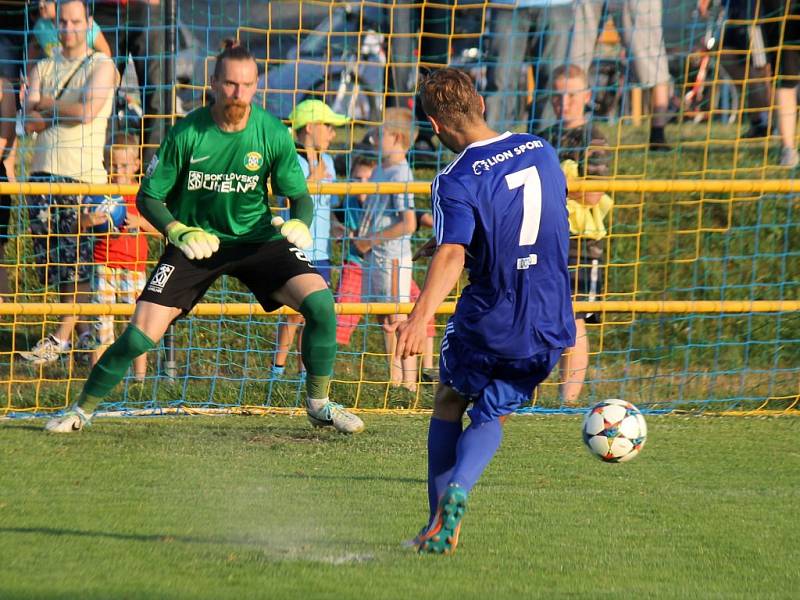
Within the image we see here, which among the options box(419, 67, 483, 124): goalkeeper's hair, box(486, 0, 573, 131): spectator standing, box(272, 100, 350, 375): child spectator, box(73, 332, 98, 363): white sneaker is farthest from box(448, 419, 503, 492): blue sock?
box(486, 0, 573, 131): spectator standing

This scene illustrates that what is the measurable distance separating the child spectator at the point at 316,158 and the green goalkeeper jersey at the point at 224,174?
2087mm

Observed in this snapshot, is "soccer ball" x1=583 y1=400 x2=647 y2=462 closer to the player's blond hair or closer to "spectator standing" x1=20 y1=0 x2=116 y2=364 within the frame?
the player's blond hair

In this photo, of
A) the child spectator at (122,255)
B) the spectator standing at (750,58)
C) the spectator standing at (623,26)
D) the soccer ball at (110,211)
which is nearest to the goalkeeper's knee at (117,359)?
the child spectator at (122,255)

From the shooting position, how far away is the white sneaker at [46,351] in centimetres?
869

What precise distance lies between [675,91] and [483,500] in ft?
28.0

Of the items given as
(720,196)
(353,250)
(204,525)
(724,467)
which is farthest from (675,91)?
(204,525)

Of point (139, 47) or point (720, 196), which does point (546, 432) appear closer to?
point (139, 47)

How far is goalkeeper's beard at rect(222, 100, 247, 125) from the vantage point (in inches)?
253

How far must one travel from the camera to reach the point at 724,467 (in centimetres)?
652

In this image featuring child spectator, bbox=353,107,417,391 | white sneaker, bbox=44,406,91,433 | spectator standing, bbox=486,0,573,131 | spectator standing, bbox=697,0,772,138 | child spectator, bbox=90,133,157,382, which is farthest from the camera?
spectator standing, bbox=697,0,772,138

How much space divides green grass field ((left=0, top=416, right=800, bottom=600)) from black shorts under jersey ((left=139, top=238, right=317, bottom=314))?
32.1 inches

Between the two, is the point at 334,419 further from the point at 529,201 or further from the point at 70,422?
the point at 529,201

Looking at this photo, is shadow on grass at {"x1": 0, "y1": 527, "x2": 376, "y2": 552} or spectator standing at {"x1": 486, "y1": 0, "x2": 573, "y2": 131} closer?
shadow on grass at {"x1": 0, "y1": 527, "x2": 376, "y2": 552}

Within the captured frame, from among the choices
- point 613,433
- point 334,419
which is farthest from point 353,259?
point 613,433
